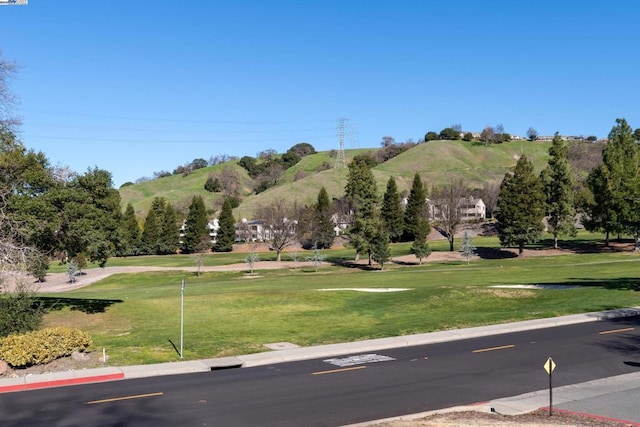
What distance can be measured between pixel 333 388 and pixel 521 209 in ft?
224

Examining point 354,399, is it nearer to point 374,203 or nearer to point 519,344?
point 519,344

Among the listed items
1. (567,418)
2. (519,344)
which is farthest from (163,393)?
(519,344)

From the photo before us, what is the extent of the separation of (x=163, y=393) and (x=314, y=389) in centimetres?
381

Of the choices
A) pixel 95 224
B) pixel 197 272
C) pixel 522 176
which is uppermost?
pixel 522 176

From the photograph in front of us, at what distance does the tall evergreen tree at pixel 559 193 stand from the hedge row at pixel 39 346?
73.9 m

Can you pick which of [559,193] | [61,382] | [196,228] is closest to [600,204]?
[559,193]

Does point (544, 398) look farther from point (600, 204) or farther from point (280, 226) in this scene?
point (600, 204)

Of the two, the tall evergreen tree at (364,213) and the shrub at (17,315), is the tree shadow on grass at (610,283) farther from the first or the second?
the shrub at (17,315)

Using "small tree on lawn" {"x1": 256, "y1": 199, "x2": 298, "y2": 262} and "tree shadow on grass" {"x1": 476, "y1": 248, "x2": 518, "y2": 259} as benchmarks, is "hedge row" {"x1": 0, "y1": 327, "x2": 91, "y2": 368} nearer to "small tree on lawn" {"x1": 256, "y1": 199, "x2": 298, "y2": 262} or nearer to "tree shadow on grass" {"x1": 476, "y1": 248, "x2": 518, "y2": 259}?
"small tree on lawn" {"x1": 256, "y1": 199, "x2": 298, "y2": 262}

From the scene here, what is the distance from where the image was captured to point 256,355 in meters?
20.3

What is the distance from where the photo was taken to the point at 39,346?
18.3 metres

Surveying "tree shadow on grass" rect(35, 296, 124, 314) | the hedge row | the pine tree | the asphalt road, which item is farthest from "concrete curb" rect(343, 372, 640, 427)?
the pine tree

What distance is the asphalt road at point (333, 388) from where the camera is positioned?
12969mm

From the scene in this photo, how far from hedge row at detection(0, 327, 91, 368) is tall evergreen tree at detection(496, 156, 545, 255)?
66389 millimetres
